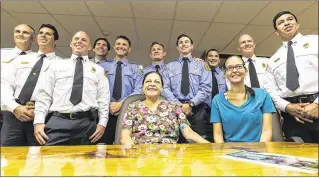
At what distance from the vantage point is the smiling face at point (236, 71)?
70.9 inches

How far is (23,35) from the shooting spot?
2.24 m

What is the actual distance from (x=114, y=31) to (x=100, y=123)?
303 centimetres

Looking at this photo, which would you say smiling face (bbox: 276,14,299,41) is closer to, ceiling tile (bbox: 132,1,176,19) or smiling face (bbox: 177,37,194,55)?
smiling face (bbox: 177,37,194,55)

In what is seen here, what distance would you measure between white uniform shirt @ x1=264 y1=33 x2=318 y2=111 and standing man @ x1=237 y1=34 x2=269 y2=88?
12.7 inches

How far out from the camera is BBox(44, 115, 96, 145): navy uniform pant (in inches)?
72.7

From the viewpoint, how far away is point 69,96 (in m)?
1.96

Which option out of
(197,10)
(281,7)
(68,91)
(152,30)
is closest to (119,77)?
(68,91)

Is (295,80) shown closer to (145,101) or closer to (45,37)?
(145,101)

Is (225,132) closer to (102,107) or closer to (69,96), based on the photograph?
(102,107)

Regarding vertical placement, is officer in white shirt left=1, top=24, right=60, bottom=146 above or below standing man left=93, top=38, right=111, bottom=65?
below

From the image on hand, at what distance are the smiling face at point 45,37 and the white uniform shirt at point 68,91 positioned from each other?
0.75ft

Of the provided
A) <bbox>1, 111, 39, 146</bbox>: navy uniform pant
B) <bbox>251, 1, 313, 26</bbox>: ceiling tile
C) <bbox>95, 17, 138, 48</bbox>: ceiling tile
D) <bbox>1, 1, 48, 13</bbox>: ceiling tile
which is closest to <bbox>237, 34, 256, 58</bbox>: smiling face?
<bbox>251, 1, 313, 26</bbox>: ceiling tile

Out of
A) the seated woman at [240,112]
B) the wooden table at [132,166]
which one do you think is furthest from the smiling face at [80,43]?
the wooden table at [132,166]

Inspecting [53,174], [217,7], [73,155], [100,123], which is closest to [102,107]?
[100,123]
